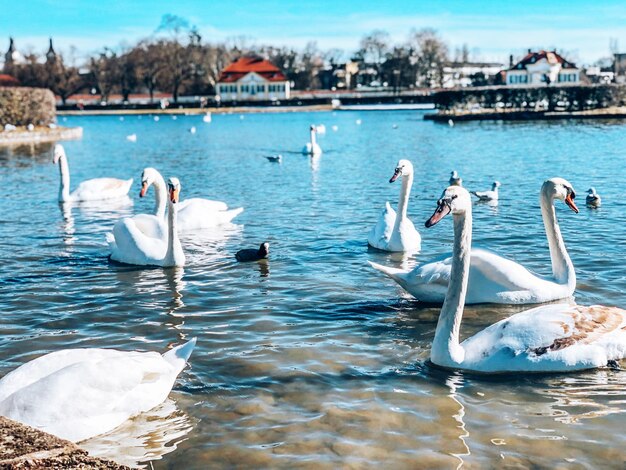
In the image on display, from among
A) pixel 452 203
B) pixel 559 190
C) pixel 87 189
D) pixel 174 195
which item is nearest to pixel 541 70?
pixel 87 189

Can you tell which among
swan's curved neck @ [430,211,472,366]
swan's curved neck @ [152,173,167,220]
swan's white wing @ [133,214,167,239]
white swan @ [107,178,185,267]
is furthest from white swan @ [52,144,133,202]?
swan's curved neck @ [430,211,472,366]

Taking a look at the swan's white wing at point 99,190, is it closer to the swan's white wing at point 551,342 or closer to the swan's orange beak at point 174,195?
the swan's orange beak at point 174,195

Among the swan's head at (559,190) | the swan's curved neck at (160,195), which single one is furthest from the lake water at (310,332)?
the swan's head at (559,190)

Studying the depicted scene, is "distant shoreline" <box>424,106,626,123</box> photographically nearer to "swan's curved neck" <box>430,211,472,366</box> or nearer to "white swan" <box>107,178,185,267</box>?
"white swan" <box>107,178,185,267</box>

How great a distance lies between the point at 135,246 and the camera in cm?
1045

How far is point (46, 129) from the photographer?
44.1m

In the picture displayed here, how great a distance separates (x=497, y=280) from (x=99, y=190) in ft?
40.1

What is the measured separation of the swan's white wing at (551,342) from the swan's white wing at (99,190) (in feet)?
43.2

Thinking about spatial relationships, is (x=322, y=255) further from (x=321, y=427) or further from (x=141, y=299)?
(x=321, y=427)

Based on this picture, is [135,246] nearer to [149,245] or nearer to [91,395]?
[149,245]

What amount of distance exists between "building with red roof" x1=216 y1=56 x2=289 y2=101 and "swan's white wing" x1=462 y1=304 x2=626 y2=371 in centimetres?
11644

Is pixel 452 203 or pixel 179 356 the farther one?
pixel 452 203

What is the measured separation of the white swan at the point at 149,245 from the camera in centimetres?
1011

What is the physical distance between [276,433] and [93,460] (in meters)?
2.20
